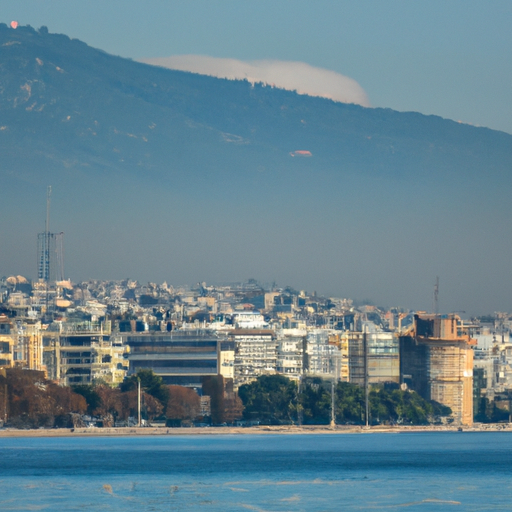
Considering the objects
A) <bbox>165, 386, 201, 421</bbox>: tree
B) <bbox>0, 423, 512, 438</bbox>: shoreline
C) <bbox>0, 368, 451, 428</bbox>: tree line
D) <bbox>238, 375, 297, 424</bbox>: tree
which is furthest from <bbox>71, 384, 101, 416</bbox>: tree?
<bbox>238, 375, 297, 424</bbox>: tree

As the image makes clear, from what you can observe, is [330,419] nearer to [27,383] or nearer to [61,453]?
[27,383]

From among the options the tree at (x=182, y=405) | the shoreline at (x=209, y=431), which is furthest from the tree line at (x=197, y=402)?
the shoreline at (x=209, y=431)

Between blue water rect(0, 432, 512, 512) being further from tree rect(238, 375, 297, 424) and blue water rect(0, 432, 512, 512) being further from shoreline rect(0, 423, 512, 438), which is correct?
tree rect(238, 375, 297, 424)

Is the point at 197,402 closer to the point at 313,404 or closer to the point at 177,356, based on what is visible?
the point at 313,404

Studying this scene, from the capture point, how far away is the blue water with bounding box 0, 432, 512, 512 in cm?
5909

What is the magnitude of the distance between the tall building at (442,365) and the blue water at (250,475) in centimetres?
3383

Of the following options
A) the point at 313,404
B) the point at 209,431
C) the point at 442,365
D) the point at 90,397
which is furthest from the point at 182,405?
the point at 442,365

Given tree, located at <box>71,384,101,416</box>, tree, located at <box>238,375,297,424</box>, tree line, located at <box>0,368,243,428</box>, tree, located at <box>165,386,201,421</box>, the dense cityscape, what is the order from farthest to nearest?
1. tree, located at <box>238,375,297,424</box>
2. tree, located at <box>165,386,201,421</box>
3. the dense cityscape
4. tree, located at <box>71,384,101,416</box>
5. tree line, located at <box>0,368,243,428</box>

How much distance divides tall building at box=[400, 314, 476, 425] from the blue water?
3383 centimetres

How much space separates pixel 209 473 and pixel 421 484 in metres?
10.8

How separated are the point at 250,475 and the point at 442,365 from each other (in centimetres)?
7626

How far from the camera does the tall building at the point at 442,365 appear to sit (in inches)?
5620

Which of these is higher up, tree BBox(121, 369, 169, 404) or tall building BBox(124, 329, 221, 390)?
tall building BBox(124, 329, 221, 390)

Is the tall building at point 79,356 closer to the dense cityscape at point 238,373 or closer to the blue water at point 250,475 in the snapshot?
the dense cityscape at point 238,373
